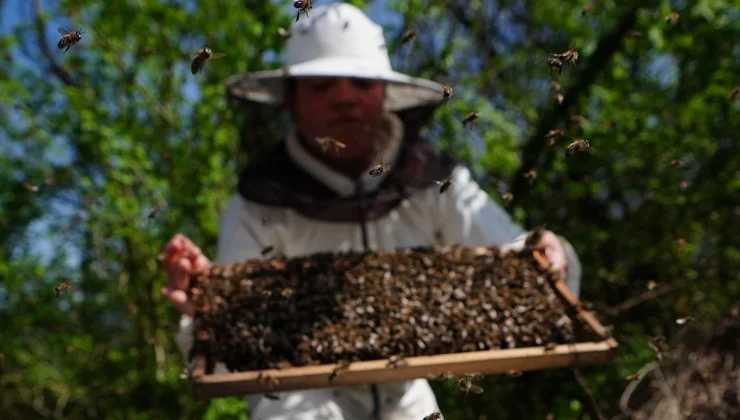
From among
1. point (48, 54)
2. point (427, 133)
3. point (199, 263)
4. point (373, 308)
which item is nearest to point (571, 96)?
point (427, 133)

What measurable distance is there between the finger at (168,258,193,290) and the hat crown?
Answer: 1.01 m

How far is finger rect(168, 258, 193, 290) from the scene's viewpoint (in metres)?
2.97

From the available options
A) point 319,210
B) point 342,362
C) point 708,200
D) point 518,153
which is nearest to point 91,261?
point 319,210

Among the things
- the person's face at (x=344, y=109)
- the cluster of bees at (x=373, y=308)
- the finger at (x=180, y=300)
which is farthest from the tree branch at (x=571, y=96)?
the finger at (x=180, y=300)

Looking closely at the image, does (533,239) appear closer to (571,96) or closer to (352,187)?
(352,187)

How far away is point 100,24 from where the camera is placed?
4660mm

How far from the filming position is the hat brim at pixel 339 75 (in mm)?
3111

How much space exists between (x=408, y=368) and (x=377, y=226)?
1045 mm

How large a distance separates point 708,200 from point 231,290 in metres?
2.92

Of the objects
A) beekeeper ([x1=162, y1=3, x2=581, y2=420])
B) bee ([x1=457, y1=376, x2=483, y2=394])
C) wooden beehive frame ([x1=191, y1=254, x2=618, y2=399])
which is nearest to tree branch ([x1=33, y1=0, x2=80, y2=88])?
beekeeper ([x1=162, y1=3, x2=581, y2=420])

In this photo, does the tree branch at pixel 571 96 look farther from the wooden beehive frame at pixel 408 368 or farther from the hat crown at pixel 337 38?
the wooden beehive frame at pixel 408 368

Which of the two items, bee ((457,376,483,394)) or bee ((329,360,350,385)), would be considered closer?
bee ((457,376,483,394))

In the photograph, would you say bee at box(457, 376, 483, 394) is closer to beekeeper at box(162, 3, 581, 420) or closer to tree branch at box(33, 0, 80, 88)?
beekeeper at box(162, 3, 581, 420)

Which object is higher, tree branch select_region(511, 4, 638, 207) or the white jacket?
tree branch select_region(511, 4, 638, 207)
